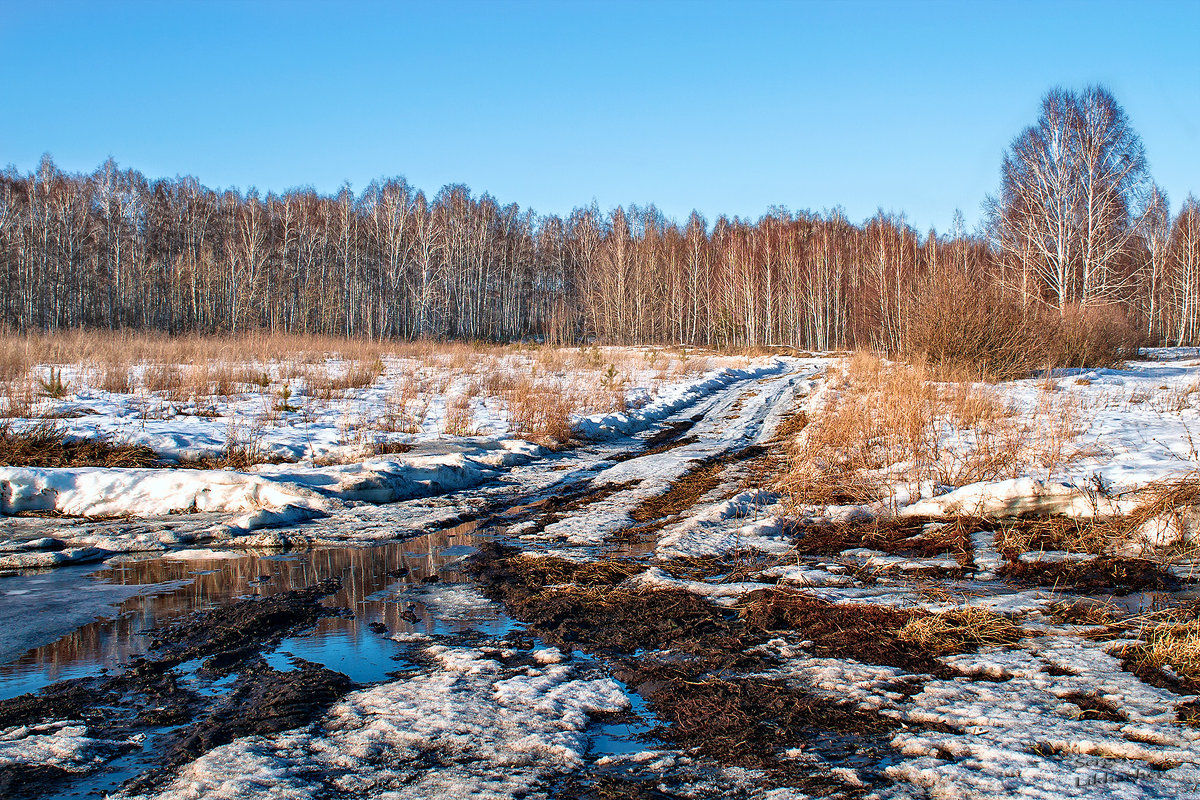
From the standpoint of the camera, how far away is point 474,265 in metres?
47.4

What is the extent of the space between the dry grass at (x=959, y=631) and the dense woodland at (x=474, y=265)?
2410cm

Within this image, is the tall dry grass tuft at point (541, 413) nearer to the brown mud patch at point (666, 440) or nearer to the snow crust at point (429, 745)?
the brown mud patch at point (666, 440)

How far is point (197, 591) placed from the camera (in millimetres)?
3988

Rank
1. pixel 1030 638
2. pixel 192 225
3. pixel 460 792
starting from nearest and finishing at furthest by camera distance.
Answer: pixel 460 792, pixel 1030 638, pixel 192 225

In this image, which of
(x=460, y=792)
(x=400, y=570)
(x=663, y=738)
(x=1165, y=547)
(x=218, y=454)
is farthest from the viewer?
(x=218, y=454)

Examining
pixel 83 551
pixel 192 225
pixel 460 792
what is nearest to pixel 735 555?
pixel 460 792

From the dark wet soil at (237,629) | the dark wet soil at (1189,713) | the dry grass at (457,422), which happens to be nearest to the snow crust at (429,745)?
the dark wet soil at (237,629)

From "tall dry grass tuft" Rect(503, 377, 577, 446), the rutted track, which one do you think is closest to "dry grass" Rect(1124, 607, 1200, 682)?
the rutted track

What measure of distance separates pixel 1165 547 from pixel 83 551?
669cm

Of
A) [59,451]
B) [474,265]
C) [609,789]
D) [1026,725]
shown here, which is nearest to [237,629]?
[609,789]

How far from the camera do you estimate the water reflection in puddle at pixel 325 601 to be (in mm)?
2951

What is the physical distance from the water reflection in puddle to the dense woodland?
23088 mm

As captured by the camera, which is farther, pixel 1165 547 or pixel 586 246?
pixel 586 246

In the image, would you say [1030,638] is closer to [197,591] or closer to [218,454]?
[197,591]
